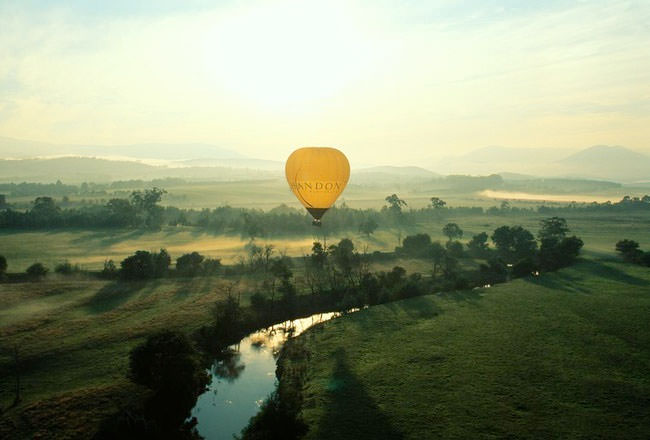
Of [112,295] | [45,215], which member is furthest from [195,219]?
[112,295]

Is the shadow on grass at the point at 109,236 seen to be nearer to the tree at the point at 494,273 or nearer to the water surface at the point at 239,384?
the water surface at the point at 239,384

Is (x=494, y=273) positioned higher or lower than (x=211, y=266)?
lower

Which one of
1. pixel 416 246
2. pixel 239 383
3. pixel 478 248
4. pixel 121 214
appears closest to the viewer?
pixel 239 383

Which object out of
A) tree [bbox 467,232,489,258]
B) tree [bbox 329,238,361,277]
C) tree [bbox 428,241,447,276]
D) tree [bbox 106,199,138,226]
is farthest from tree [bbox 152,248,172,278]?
tree [bbox 467,232,489,258]

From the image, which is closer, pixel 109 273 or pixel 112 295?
pixel 112 295

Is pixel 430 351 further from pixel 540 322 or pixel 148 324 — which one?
pixel 148 324

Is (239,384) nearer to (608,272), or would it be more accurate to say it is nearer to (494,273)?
(494,273)
